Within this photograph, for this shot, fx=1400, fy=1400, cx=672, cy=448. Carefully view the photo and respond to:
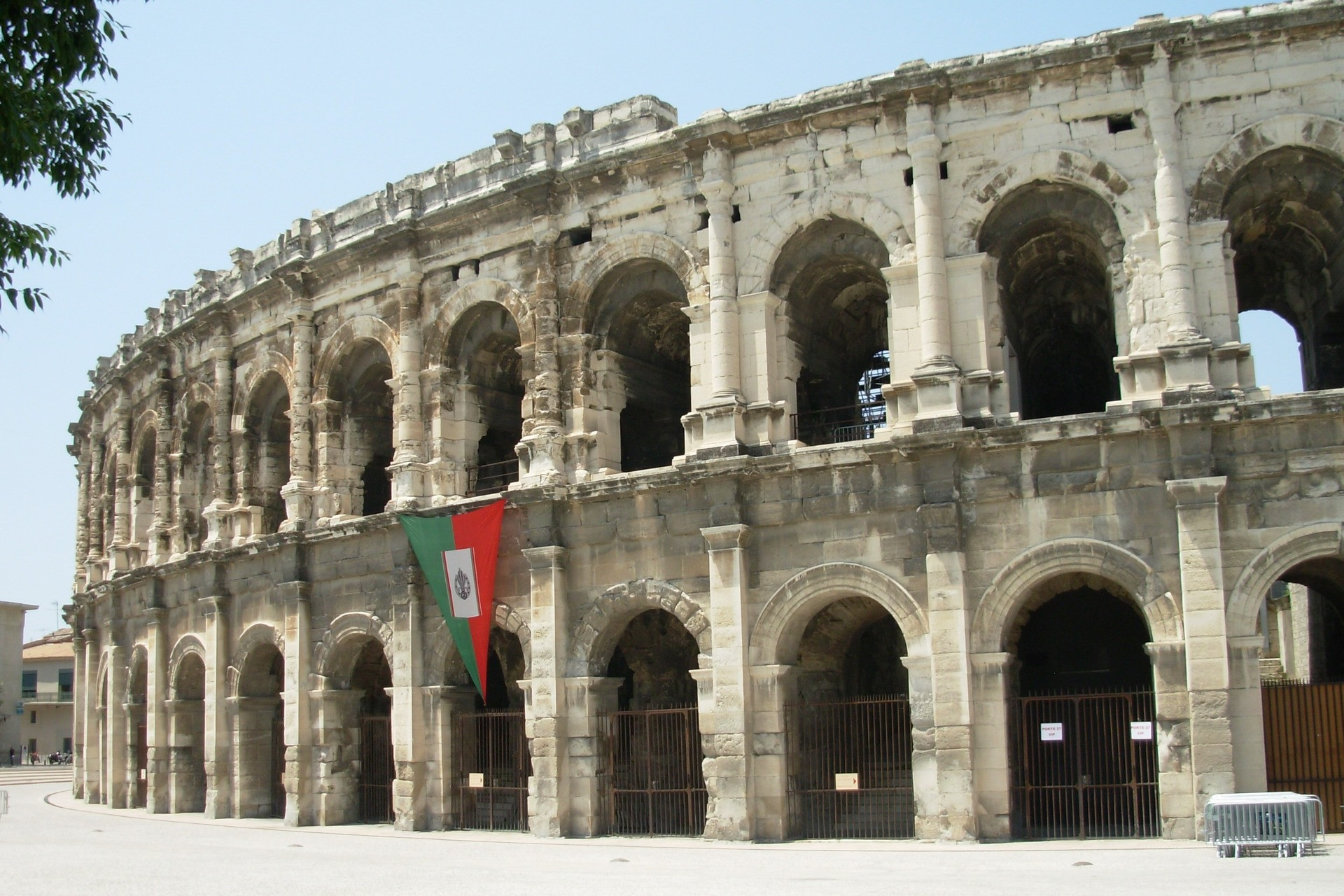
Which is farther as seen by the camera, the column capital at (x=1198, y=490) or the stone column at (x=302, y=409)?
the stone column at (x=302, y=409)

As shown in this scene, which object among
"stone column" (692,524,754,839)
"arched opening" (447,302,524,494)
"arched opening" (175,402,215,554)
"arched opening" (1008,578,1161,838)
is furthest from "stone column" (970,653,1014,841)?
"arched opening" (175,402,215,554)

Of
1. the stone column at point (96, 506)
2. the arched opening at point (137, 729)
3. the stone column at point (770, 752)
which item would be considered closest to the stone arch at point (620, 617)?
the stone column at point (770, 752)

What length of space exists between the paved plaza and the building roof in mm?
42745

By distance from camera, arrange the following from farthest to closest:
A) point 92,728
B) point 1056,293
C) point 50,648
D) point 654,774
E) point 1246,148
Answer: point 50,648 < point 92,728 < point 654,774 < point 1056,293 < point 1246,148

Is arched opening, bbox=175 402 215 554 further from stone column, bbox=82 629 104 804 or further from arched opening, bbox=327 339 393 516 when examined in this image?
stone column, bbox=82 629 104 804

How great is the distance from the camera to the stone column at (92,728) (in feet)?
97.8

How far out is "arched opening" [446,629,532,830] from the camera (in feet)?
64.7

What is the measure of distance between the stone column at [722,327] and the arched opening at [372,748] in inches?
289

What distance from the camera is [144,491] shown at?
94.7 feet

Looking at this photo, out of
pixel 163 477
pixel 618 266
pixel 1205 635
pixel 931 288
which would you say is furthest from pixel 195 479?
pixel 1205 635

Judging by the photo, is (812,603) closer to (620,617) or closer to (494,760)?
(620,617)

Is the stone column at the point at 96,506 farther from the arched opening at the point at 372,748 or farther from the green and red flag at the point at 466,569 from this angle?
the green and red flag at the point at 466,569

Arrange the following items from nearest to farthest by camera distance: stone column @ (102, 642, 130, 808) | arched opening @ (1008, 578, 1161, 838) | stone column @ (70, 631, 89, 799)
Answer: arched opening @ (1008, 578, 1161, 838) → stone column @ (102, 642, 130, 808) → stone column @ (70, 631, 89, 799)

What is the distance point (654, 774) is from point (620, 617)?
3.34 meters
